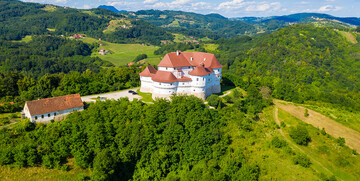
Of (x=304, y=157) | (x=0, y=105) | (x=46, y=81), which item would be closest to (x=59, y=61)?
(x=46, y=81)

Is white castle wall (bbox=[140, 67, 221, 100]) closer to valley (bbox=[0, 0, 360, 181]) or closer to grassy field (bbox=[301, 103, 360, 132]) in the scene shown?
valley (bbox=[0, 0, 360, 181])

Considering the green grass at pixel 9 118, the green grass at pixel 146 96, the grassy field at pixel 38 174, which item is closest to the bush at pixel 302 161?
the green grass at pixel 146 96

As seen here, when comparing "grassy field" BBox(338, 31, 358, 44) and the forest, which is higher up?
"grassy field" BBox(338, 31, 358, 44)

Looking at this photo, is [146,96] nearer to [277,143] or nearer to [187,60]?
[187,60]

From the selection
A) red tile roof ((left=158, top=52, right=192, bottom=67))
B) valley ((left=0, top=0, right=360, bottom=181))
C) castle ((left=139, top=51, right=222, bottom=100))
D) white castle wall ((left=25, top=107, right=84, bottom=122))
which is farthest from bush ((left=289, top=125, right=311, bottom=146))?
white castle wall ((left=25, top=107, right=84, bottom=122))

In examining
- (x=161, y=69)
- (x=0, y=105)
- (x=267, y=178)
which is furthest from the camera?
(x=161, y=69)

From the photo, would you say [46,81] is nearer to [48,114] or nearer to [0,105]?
[0,105]

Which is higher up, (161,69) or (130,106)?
(161,69)

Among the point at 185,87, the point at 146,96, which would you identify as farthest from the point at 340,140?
the point at 146,96
